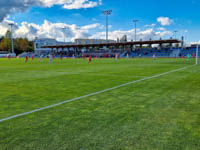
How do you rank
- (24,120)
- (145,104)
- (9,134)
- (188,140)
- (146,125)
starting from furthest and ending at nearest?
(145,104) < (24,120) < (146,125) < (9,134) < (188,140)

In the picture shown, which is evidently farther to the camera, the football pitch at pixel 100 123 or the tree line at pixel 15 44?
the tree line at pixel 15 44

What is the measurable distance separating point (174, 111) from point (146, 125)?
1.32 meters

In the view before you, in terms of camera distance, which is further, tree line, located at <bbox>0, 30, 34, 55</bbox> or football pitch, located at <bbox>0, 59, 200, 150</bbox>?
tree line, located at <bbox>0, 30, 34, 55</bbox>

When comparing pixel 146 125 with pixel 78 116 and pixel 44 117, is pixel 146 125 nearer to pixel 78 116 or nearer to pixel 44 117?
pixel 78 116

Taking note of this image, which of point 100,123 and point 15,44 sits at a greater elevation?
point 15,44

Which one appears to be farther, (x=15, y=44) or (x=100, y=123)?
(x=15, y=44)

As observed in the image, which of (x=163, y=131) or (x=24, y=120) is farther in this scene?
(x=24, y=120)

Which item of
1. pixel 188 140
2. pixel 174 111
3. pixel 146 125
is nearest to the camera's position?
pixel 188 140

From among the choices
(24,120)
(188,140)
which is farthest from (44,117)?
(188,140)

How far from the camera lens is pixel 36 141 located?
10.4 feet

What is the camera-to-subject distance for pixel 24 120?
4168 millimetres

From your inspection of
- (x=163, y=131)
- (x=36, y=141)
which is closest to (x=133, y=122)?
(x=163, y=131)

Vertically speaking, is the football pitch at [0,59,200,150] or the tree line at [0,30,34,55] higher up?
the tree line at [0,30,34,55]

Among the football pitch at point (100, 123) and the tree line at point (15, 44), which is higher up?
Answer: the tree line at point (15, 44)
